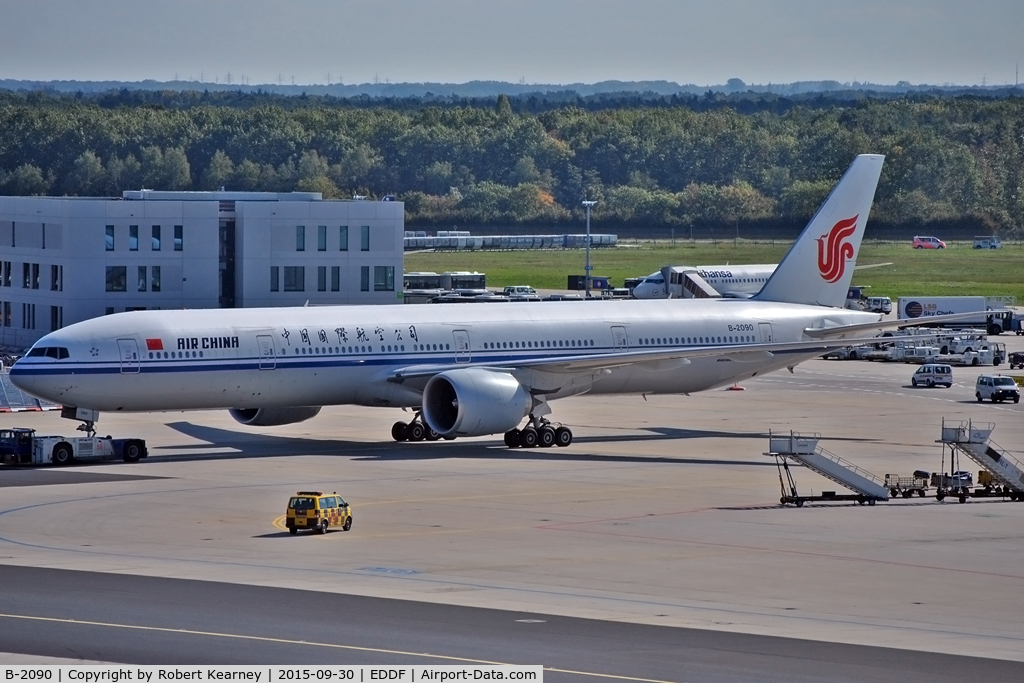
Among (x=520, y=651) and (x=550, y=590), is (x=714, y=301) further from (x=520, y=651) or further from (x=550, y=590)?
(x=520, y=651)

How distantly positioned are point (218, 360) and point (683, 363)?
59.0 ft

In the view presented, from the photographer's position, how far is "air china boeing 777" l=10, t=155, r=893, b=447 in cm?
5531

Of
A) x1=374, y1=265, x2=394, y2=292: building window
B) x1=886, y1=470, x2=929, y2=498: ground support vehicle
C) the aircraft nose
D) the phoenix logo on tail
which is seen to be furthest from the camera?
x1=374, y1=265, x2=394, y2=292: building window

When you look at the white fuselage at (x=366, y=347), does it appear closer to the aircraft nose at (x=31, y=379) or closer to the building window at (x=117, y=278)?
the aircraft nose at (x=31, y=379)

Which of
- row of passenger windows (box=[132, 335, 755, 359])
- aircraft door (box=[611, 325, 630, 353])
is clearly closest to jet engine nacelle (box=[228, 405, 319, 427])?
row of passenger windows (box=[132, 335, 755, 359])

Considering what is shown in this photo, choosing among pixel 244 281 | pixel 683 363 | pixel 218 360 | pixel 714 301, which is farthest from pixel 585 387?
pixel 244 281

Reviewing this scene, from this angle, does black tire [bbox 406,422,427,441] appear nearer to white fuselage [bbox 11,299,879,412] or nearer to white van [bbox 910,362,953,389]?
white fuselage [bbox 11,299,879,412]

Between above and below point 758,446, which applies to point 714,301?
above

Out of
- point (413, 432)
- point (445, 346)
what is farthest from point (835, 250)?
point (413, 432)

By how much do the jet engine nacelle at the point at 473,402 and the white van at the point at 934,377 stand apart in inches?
1359

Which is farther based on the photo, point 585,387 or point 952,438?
point 585,387

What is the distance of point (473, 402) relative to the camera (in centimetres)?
5769

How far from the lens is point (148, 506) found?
44938 millimetres

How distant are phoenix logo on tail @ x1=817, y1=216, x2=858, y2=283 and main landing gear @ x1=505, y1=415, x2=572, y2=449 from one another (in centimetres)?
1578
